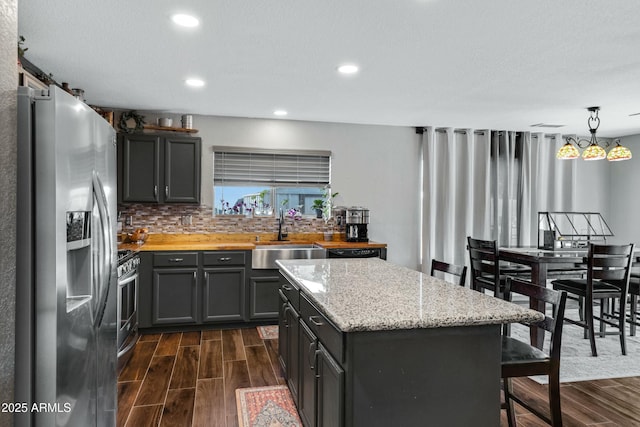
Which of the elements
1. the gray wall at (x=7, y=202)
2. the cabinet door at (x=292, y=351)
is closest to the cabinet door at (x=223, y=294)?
the cabinet door at (x=292, y=351)

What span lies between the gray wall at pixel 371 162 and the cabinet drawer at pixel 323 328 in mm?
3333

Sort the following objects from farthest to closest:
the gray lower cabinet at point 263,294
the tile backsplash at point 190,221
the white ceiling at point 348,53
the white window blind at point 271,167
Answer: the white window blind at point 271,167 → the tile backsplash at point 190,221 → the gray lower cabinet at point 263,294 → the white ceiling at point 348,53

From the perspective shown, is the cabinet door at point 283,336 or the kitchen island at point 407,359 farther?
the cabinet door at point 283,336

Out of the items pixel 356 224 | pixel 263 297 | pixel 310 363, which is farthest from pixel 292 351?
pixel 356 224

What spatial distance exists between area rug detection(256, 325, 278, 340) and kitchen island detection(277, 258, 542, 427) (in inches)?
90.7

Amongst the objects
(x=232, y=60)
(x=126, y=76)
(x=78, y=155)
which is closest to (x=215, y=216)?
(x=126, y=76)

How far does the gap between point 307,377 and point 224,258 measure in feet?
8.27

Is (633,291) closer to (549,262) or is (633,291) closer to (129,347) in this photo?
(549,262)

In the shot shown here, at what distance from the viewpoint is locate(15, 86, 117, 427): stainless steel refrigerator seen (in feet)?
4.49

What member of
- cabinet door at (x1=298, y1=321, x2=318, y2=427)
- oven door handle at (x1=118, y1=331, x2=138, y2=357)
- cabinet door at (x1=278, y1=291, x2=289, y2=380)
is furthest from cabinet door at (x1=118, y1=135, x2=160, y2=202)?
cabinet door at (x1=298, y1=321, x2=318, y2=427)

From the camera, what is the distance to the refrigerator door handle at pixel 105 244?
1742 millimetres

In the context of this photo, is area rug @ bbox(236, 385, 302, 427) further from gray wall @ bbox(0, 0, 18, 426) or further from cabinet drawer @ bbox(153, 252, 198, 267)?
cabinet drawer @ bbox(153, 252, 198, 267)

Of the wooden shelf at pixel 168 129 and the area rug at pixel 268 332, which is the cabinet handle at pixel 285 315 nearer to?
the area rug at pixel 268 332

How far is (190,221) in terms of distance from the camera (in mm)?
5043
